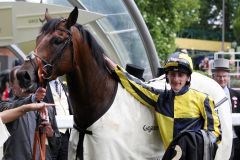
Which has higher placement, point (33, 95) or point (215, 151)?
point (33, 95)

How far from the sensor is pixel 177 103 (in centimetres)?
395

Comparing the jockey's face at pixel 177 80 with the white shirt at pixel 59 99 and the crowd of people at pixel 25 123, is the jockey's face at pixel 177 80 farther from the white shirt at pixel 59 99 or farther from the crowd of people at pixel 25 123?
the white shirt at pixel 59 99

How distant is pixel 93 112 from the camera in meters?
3.83

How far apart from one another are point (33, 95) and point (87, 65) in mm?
439

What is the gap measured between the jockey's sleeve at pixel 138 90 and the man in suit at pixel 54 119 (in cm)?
56

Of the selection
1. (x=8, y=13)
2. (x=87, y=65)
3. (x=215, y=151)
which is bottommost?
(x=215, y=151)

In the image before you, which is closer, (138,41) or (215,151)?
(215,151)

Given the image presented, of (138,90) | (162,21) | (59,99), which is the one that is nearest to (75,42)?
(138,90)

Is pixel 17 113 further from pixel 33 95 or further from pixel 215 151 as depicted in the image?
pixel 215 151

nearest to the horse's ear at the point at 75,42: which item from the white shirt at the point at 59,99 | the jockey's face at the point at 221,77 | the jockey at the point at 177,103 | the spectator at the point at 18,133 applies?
the jockey at the point at 177,103

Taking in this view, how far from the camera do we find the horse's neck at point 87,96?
3.83 metres

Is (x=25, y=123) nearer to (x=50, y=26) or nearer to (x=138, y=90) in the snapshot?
(x=50, y=26)

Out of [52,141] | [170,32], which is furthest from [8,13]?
[170,32]

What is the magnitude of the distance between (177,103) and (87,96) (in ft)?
2.17
